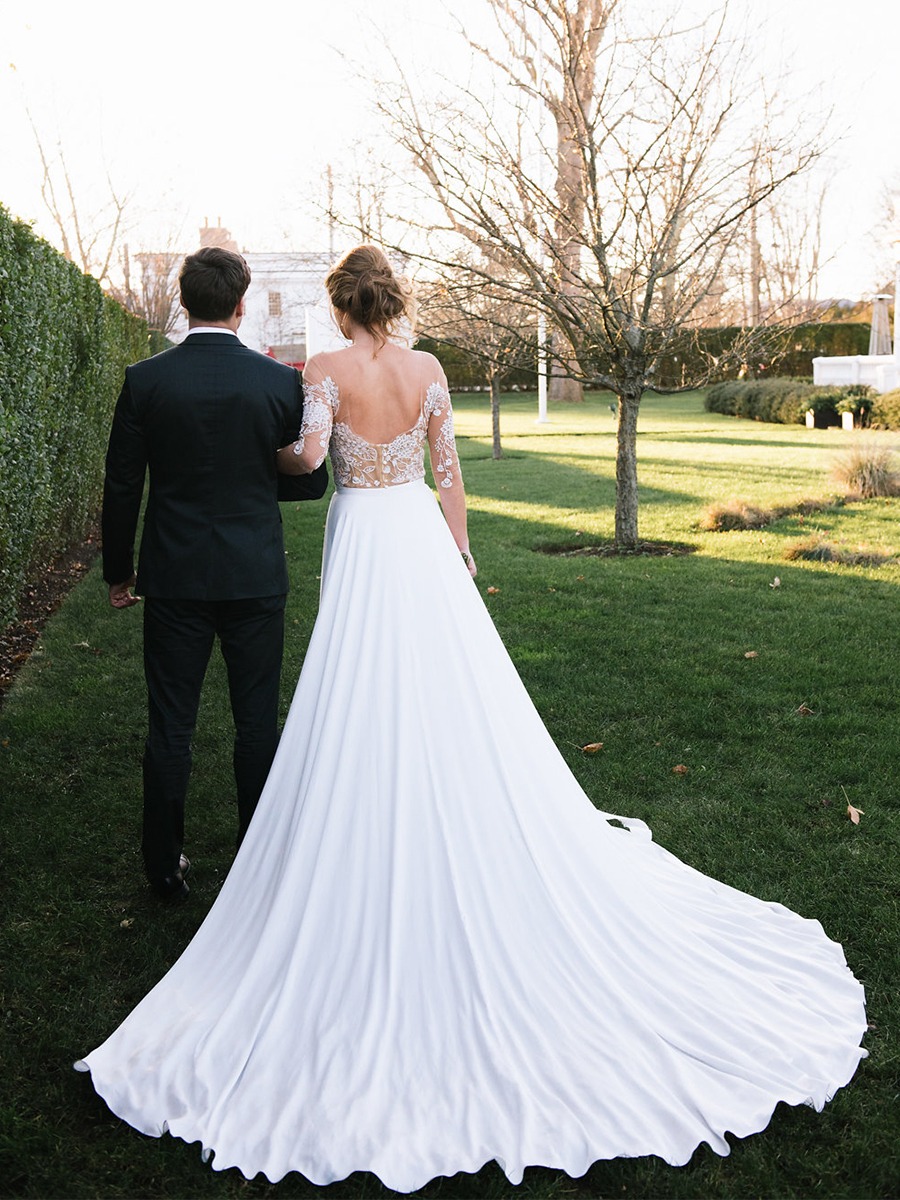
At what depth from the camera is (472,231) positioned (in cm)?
919

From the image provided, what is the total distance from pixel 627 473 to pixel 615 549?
0.73 metres

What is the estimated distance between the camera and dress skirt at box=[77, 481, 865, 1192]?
2.47m

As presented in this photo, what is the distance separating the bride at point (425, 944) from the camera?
2.48m

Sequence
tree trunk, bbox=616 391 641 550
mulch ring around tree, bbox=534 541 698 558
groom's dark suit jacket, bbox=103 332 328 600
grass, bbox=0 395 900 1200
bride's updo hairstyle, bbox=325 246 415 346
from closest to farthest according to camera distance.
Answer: grass, bbox=0 395 900 1200 → bride's updo hairstyle, bbox=325 246 415 346 → groom's dark suit jacket, bbox=103 332 328 600 → tree trunk, bbox=616 391 641 550 → mulch ring around tree, bbox=534 541 698 558

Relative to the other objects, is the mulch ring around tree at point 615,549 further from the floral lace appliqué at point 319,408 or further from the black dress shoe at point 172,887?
the floral lace appliqué at point 319,408

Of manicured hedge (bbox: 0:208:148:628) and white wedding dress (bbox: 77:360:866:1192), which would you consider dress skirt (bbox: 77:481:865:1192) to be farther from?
manicured hedge (bbox: 0:208:148:628)

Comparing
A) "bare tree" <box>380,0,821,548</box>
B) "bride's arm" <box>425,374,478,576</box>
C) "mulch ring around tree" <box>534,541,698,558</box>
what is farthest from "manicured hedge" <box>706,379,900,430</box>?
"bride's arm" <box>425,374,478,576</box>

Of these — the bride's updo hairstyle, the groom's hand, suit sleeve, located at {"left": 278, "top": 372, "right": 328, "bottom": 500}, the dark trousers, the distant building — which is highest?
the distant building

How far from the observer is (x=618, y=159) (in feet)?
28.6

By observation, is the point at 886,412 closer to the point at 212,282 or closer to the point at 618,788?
the point at 618,788

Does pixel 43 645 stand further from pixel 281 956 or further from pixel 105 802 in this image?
pixel 281 956

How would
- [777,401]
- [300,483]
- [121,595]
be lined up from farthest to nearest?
[777,401]
[121,595]
[300,483]

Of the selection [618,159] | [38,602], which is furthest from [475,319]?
[38,602]

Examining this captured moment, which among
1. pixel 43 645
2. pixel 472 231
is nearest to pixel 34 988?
pixel 43 645
